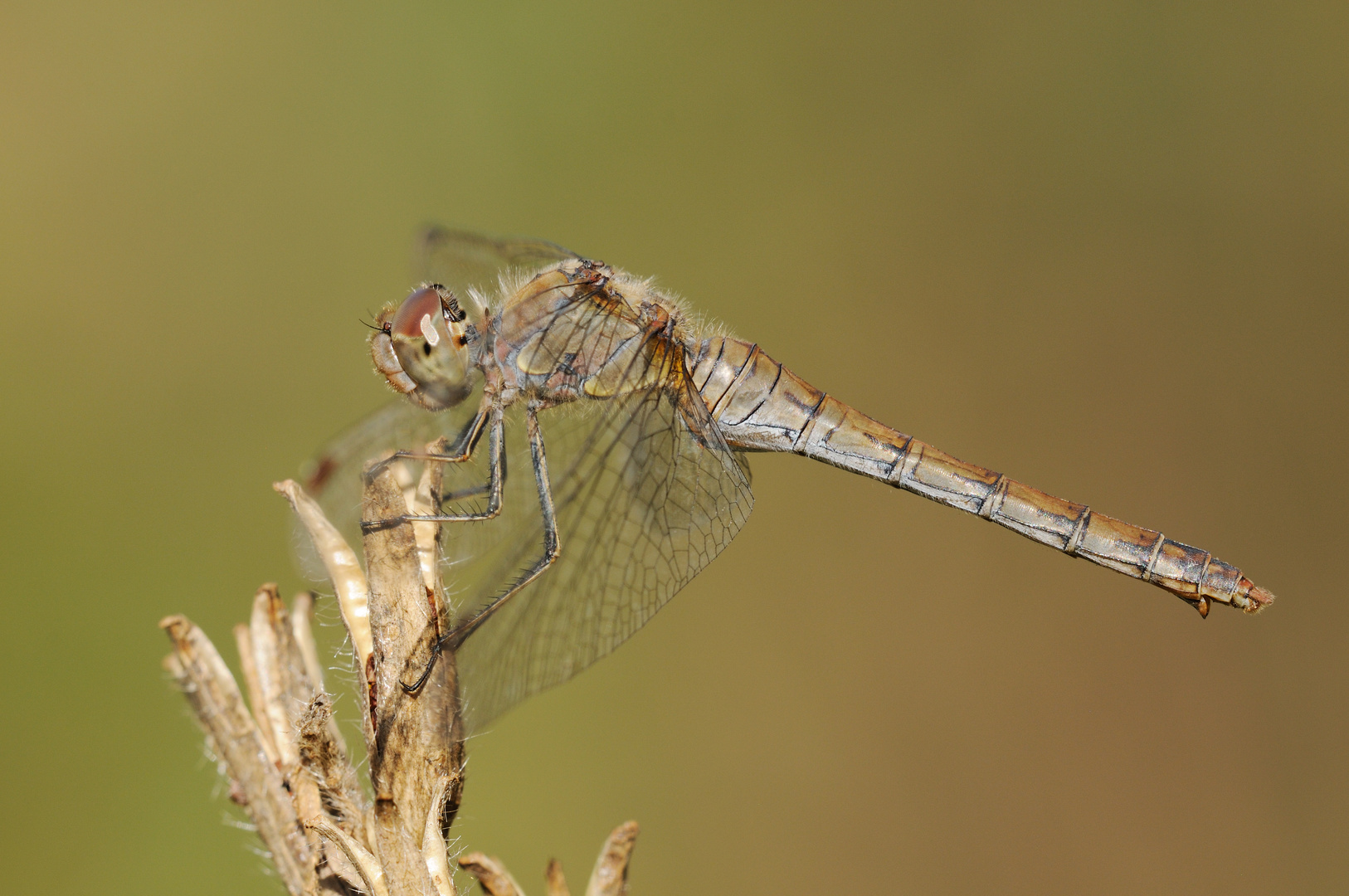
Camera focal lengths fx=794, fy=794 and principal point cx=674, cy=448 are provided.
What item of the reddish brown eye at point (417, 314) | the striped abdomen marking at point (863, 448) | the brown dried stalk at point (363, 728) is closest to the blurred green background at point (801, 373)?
the striped abdomen marking at point (863, 448)

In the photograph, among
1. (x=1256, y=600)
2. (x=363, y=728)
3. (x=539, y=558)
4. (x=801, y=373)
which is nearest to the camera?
(x=363, y=728)

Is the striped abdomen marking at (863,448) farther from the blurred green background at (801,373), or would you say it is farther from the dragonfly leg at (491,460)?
the blurred green background at (801,373)

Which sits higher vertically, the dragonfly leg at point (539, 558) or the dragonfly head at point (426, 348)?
the dragonfly head at point (426, 348)

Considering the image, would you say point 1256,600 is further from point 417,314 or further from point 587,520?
point 417,314

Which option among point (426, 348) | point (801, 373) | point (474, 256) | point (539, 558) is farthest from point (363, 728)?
point (801, 373)

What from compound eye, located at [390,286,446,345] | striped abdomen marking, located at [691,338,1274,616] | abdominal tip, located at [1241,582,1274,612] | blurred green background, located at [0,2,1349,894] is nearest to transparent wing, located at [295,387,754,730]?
striped abdomen marking, located at [691,338,1274,616]

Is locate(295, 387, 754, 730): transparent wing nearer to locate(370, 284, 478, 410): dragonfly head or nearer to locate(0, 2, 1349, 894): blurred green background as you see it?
locate(370, 284, 478, 410): dragonfly head

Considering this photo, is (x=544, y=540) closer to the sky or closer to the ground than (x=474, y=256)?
closer to the ground

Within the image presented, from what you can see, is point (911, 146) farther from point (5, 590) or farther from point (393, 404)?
point (5, 590)
